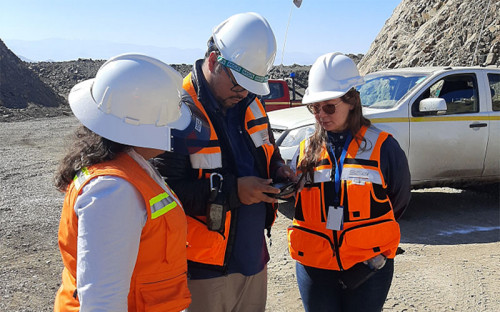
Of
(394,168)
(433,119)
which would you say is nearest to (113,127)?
(394,168)

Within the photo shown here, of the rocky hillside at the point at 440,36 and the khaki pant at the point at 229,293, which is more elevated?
the rocky hillside at the point at 440,36

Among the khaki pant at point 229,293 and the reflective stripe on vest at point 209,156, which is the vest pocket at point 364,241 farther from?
the reflective stripe on vest at point 209,156

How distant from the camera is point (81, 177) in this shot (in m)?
1.50

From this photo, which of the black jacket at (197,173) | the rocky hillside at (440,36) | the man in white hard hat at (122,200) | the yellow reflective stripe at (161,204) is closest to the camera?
the man in white hard hat at (122,200)

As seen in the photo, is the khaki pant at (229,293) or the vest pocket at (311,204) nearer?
the khaki pant at (229,293)

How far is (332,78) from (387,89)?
15.3 ft

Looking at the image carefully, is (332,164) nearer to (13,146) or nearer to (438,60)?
(13,146)

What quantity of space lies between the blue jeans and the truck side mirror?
424 cm

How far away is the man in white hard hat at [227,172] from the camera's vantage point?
2098 millimetres

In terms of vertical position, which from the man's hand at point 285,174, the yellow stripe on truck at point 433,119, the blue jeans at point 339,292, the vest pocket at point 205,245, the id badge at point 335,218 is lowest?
the blue jeans at point 339,292

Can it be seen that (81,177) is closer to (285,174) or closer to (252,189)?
(252,189)

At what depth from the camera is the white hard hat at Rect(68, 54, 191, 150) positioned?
1.58 metres

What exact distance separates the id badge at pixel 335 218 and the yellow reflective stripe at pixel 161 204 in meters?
0.99

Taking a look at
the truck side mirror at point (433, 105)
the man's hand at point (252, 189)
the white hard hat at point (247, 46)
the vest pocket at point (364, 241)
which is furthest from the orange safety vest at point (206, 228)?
the truck side mirror at point (433, 105)
